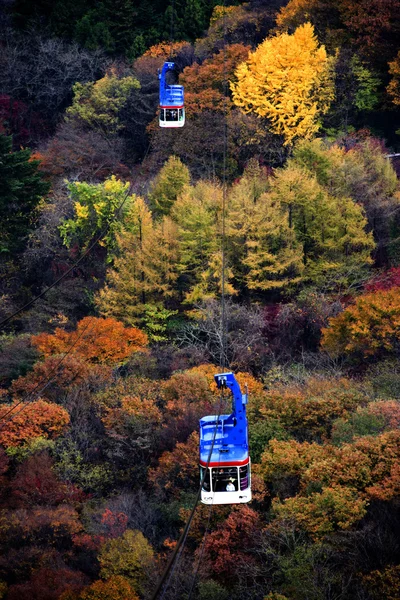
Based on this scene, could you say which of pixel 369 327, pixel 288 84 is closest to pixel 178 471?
pixel 369 327

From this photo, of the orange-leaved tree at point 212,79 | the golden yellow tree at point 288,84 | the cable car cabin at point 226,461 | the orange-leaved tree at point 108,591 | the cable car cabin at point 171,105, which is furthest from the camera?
the orange-leaved tree at point 212,79

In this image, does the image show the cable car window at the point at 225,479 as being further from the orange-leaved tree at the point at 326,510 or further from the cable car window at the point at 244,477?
the orange-leaved tree at the point at 326,510

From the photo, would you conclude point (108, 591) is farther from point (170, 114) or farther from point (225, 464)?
point (170, 114)

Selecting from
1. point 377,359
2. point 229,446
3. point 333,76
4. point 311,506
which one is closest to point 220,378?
point 229,446

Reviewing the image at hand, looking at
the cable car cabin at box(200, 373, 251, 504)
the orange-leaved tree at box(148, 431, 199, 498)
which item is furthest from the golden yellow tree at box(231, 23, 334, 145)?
the cable car cabin at box(200, 373, 251, 504)

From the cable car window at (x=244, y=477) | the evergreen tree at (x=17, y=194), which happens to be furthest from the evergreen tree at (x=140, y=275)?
the cable car window at (x=244, y=477)

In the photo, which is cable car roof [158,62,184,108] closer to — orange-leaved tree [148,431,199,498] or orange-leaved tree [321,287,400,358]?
orange-leaved tree [321,287,400,358]
